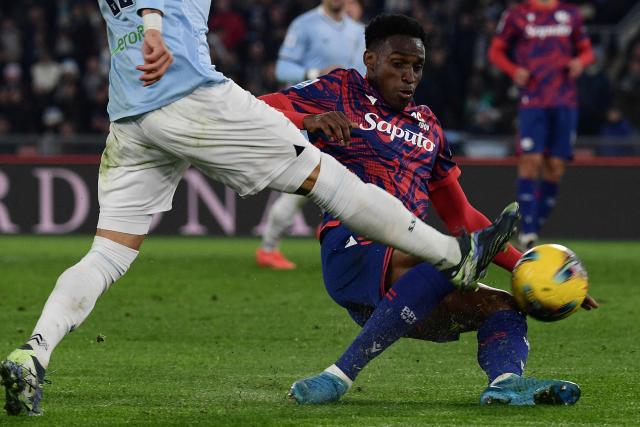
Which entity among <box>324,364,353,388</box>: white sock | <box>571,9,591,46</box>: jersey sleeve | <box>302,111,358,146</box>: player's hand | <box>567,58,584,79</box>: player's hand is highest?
<box>302,111,358,146</box>: player's hand

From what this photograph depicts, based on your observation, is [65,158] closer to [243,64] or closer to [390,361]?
[243,64]

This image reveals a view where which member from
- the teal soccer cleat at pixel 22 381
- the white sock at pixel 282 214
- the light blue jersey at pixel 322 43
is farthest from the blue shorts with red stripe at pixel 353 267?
the light blue jersey at pixel 322 43

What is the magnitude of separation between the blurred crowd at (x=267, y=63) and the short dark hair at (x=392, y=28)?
1181 cm

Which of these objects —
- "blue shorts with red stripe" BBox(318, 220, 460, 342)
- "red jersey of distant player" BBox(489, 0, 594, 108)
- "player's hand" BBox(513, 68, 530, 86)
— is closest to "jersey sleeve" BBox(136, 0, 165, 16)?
"blue shorts with red stripe" BBox(318, 220, 460, 342)

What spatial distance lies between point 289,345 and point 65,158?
28.7 ft

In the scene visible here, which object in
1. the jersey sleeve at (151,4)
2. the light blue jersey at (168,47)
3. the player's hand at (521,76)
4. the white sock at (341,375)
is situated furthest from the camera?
the player's hand at (521,76)

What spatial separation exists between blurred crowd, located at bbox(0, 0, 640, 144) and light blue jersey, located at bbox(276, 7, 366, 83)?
586 cm

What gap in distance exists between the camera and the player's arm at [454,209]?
5594 mm

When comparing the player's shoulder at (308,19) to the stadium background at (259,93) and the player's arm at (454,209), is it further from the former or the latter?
the player's arm at (454,209)

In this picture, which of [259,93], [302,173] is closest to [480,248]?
[302,173]

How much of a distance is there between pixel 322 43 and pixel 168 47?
22.4 ft

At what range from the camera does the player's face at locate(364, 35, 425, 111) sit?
216 inches

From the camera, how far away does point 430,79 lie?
17.8 meters

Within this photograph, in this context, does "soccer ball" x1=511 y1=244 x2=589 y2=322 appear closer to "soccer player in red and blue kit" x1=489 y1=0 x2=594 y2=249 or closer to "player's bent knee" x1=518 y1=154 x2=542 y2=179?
"player's bent knee" x1=518 y1=154 x2=542 y2=179
